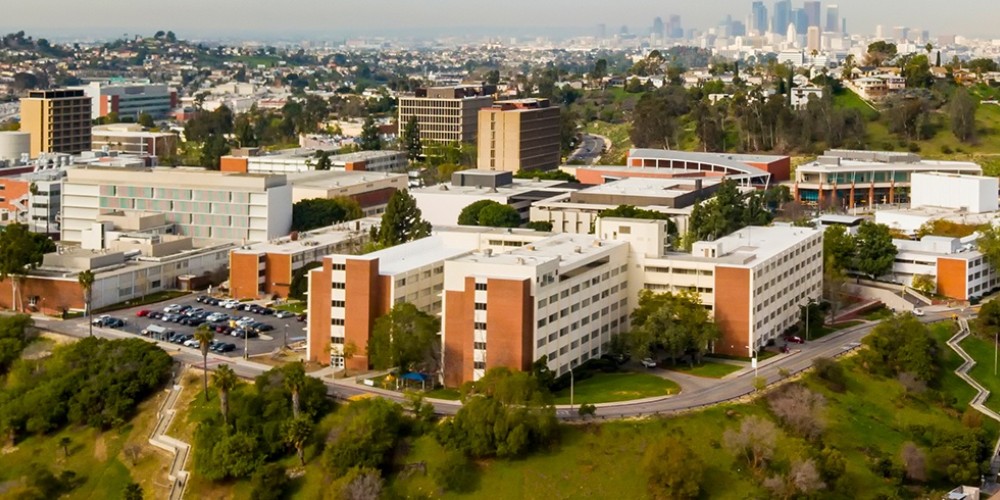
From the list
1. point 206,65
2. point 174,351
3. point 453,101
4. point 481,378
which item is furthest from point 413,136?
point 206,65

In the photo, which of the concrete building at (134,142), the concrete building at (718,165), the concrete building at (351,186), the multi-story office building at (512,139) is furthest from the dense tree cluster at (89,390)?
the concrete building at (134,142)

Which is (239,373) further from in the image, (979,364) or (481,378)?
(979,364)

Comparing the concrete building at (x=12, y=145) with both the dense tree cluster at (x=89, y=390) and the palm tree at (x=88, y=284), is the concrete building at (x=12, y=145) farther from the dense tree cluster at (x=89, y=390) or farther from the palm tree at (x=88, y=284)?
the dense tree cluster at (x=89, y=390)

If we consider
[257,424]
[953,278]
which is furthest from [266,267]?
[953,278]

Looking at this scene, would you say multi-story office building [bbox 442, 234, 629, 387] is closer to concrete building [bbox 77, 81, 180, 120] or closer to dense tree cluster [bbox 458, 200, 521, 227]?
dense tree cluster [bbox 458, 200, 521, 227]

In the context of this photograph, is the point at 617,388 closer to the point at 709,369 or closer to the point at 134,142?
the point at 709,369

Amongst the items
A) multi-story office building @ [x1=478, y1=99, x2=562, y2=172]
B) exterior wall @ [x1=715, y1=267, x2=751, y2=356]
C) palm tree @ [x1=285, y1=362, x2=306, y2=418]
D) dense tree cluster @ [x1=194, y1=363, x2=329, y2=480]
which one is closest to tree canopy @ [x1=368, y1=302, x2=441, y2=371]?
dense tree cluster @ [x1=194, y1=363, x2=329, y2=480]
